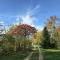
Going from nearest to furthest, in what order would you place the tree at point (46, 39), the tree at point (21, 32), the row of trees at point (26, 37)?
the row of trees at point (26, 37), the tree at point (21, 32), the tree at point (46, 39)

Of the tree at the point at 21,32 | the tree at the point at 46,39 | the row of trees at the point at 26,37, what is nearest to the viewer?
the row of trees at the point at 26,37

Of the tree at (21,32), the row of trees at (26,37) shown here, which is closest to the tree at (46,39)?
the row of trees at (26,37)

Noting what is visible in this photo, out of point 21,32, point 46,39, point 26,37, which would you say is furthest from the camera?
point 46,39

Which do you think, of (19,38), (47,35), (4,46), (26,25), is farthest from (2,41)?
(47,35)

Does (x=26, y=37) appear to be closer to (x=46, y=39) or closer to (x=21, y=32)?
(x=21, y=32)

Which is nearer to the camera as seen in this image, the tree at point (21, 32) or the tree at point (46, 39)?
the tree at point (21, 32)

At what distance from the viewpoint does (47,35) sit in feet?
149

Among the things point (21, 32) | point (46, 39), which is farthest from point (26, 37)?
point (46, 39)

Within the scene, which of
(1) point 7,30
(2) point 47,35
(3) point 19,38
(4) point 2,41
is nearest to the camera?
(4) point 2,41

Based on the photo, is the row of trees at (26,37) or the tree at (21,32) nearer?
the row of trees at (26,37)

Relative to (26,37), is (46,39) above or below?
above

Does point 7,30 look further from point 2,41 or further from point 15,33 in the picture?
point 2,41

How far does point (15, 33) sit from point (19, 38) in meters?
0.96

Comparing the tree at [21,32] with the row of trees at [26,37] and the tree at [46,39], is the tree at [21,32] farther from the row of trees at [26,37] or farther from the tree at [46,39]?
the tree at [46,39]
